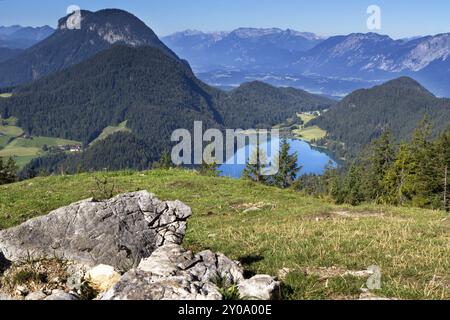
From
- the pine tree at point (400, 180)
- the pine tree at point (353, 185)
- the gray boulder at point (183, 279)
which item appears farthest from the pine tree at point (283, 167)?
the gray boulder at point (183, 279)

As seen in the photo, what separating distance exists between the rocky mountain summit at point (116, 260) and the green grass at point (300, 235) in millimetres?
1180

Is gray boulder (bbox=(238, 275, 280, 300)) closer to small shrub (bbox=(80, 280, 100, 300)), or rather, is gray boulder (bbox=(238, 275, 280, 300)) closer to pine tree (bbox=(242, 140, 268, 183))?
small shrub (bbox=(80, 280, 100, 300))

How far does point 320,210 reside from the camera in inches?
822

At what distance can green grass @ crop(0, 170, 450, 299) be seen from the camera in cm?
871

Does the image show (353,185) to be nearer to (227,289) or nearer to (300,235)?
(300,235)

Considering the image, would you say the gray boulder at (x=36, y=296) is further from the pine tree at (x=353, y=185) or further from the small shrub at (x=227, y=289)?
the pine tree at (x=353, y=185)

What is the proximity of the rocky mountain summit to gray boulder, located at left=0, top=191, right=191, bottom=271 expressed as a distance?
22 mm

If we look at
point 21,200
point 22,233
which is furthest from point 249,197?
point 22,233

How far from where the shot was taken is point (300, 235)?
522 inches

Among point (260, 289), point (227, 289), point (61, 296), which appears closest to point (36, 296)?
point (61, 296)
